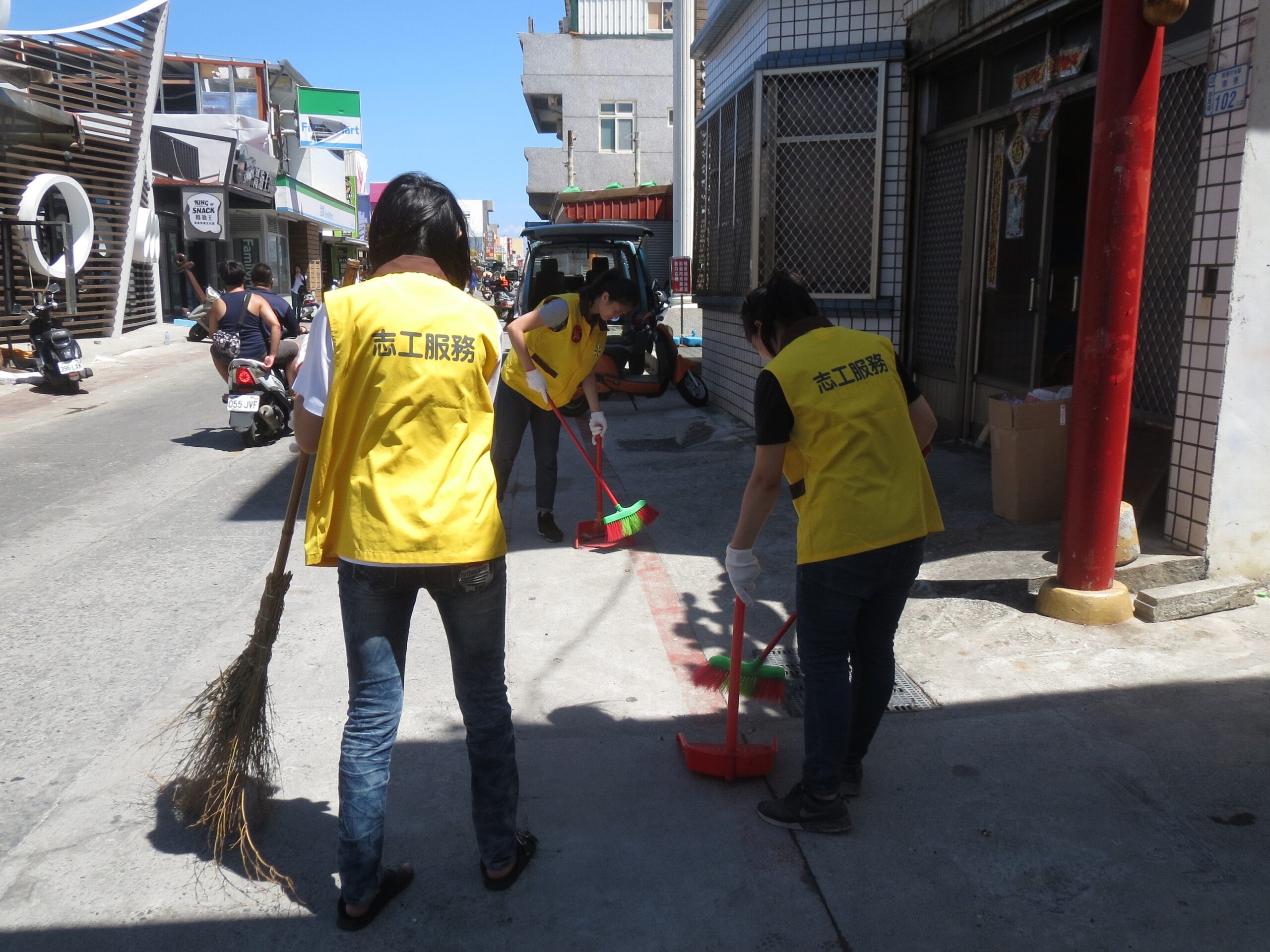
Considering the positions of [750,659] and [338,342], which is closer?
[338,342]

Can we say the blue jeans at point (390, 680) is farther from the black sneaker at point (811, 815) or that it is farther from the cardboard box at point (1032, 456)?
the cardboard box at point (1032, 456)

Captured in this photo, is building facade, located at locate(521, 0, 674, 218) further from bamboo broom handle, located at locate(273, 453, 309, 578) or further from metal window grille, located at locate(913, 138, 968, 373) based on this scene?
bamboo broom handle, located at locate(273, 453, 309, 578)

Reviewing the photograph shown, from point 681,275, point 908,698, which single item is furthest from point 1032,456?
point 681,275

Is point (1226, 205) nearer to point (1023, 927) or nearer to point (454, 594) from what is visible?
point (1023, 927)

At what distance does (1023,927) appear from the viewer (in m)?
2.58

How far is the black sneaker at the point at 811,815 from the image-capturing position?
300 cm

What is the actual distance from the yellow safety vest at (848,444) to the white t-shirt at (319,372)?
1.07 meters

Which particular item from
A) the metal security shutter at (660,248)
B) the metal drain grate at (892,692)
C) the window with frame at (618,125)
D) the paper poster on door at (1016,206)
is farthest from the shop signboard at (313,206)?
the metal drain grate at (892,692)

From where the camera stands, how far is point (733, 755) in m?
3.30

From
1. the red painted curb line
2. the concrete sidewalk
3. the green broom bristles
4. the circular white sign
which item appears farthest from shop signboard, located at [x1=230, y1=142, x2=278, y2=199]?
the concrete sidewalk

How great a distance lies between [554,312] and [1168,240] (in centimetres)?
339

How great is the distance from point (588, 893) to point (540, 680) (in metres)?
1.46

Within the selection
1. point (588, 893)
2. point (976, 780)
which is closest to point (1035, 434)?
point (976, 780)

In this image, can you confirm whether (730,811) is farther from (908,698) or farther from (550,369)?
(550,369)
